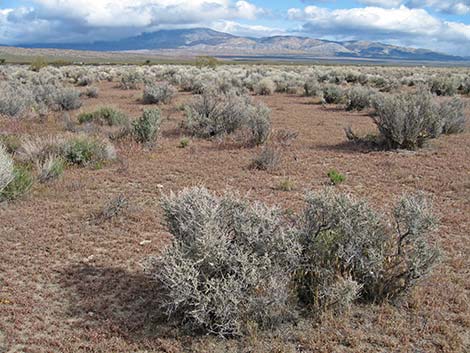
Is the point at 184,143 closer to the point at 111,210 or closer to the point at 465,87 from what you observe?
the point at 111,210

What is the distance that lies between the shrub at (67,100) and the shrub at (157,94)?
11.5 feet

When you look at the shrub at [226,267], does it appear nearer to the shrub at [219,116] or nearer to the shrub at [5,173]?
the shrub at [5,173]

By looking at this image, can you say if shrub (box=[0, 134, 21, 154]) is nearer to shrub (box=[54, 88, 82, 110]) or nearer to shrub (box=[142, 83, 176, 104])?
shrub (box=[54, 88, 82, 110])

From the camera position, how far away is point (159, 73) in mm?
42500

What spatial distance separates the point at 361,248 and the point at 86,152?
7.77 metres


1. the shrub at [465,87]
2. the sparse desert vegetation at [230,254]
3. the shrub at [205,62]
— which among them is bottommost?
the sparse desert vegetation at [230,254]

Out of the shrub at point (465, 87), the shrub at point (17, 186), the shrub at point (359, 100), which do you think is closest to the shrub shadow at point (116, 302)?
the shrub at point (17, 186)

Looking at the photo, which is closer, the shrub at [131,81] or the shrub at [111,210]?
the shrub at [111,210]

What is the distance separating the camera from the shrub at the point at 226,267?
13.7 feet

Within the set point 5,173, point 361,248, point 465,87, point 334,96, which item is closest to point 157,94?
point 334,96

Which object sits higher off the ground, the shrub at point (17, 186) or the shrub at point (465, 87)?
the shrub at point (465, 87)

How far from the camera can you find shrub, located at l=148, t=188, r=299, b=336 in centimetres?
418

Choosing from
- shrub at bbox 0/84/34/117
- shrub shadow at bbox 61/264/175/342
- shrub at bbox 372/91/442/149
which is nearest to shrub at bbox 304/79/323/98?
shrub at bbox 372/91/442/149

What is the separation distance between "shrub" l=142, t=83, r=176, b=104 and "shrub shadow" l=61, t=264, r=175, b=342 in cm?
1714
